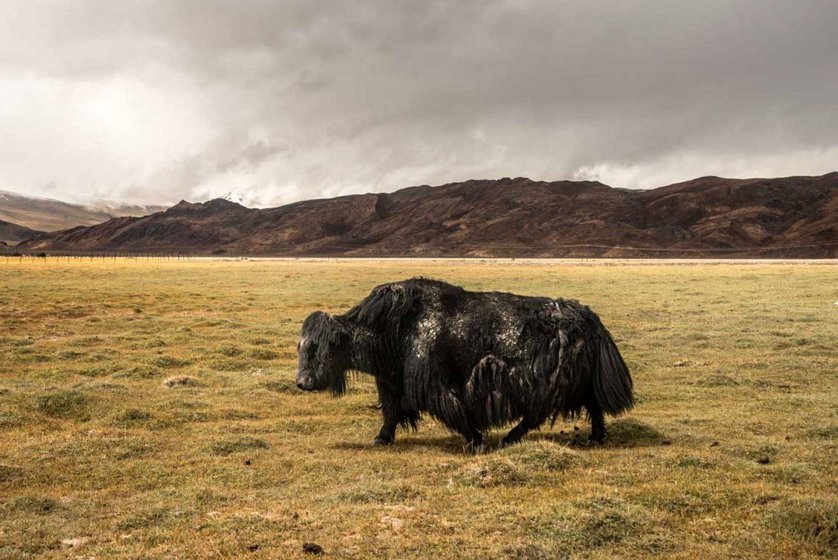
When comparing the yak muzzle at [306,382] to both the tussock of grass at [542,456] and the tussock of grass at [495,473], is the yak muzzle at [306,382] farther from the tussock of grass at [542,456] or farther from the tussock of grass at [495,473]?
the tussock of grass at [542,456]

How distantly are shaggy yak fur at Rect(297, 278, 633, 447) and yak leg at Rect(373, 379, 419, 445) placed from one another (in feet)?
0.05

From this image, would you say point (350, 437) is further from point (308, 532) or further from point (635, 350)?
point (635, 350)

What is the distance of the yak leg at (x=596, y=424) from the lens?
333 inches

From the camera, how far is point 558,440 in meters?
8.81

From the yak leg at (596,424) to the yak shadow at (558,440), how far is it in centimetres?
10

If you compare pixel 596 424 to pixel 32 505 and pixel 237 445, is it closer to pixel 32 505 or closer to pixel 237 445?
pixel 237 445

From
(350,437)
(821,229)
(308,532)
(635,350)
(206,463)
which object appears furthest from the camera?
(821,229)

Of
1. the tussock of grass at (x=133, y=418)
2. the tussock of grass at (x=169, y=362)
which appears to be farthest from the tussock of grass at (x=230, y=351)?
the tussock of grass at (x=133, y=418)

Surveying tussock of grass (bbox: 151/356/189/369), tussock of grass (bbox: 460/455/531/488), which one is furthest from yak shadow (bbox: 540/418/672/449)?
tussock of grass (bbox: 151/356/189/369)

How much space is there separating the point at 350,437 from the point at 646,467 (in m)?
Answer: 4.45

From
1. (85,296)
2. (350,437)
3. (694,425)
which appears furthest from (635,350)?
(85,296)

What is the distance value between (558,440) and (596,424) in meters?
0.63

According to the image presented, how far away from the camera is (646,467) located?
7.27 metres

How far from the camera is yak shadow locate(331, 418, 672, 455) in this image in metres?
8.54
